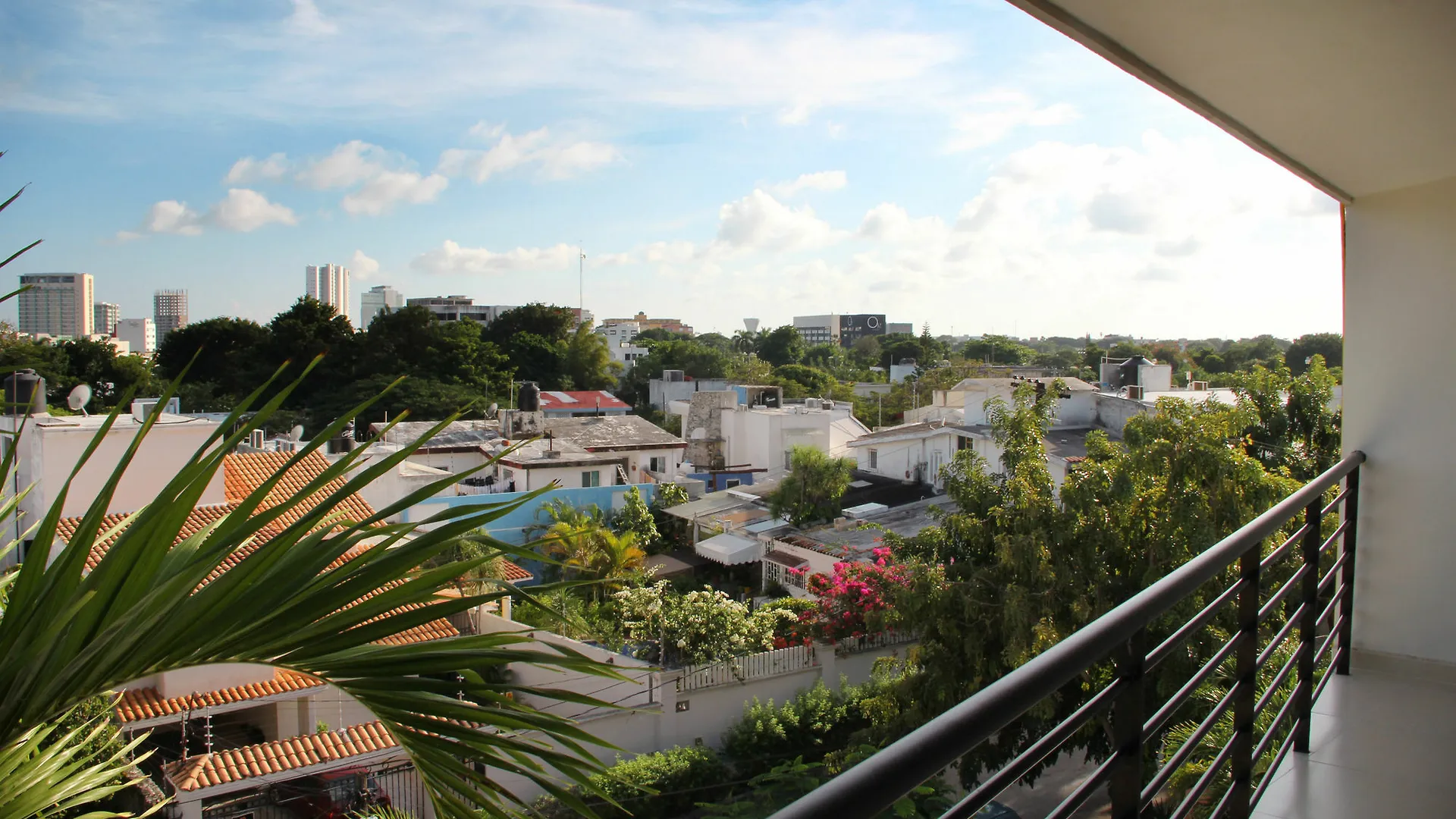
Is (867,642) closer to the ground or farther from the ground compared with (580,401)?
closer to the ground

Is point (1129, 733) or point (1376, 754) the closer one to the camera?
point (1129, 733)

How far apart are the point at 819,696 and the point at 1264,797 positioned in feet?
29.8

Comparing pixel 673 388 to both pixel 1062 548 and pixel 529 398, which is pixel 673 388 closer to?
pixel 529 398

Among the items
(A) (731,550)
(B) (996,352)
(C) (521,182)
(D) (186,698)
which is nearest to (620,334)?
(C) (521,182)

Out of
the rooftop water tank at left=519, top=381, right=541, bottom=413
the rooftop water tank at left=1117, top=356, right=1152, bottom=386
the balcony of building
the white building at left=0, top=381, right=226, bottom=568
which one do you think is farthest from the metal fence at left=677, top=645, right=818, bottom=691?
the rooftop water tank at left=1117, top=356, right=1152, bottom=386

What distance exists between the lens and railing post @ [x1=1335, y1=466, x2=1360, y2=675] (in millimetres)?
2355

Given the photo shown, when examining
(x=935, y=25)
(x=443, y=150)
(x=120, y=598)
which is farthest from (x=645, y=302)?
(x=120, y=598)

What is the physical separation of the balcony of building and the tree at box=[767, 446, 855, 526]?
13531 millimetres

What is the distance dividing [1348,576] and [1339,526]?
0.71ft

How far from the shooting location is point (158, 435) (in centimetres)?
1032

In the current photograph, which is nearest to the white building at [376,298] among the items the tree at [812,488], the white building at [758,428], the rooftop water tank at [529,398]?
the white building at [758,428]

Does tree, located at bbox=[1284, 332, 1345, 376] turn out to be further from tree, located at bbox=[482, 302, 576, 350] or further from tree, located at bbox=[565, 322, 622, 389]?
tree, located at bbox=[482, 302, 576, 350]

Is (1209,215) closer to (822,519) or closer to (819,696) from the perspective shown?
(822,519)

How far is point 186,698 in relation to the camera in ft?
29.2
